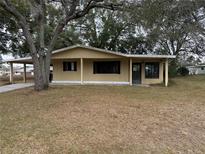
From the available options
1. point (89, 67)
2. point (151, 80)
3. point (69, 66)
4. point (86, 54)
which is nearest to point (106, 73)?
point (89, 67)

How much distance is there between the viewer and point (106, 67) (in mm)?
22828

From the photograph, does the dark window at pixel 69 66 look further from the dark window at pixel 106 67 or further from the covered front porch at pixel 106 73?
the dark window at pixel 106 67

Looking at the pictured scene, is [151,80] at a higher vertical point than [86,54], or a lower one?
lower

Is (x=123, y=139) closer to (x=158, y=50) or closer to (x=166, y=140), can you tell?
(x=166, y=140)

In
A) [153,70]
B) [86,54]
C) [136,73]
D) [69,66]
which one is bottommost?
[136,73]

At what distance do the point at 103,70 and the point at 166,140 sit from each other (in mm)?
16846

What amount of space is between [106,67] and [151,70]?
3970 mm

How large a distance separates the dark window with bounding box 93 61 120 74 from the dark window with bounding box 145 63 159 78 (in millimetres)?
2665

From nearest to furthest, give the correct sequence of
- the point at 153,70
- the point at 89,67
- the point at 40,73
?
the point at 40,73, the point at 89,67, the point at 153,70

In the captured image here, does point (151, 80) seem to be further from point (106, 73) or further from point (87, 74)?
point (87, 74)

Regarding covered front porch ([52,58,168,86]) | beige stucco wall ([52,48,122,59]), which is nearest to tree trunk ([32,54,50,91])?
beige stucco wall ([52,48,122,59])

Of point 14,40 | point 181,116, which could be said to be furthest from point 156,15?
point 14,40

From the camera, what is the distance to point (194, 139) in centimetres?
651

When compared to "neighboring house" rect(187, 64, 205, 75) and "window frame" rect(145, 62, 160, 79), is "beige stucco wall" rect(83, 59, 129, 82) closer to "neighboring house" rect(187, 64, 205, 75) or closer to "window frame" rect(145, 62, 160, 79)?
"window frame" rect(145, 62, 160, 79)
